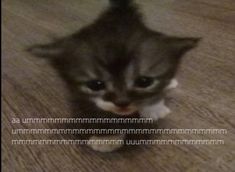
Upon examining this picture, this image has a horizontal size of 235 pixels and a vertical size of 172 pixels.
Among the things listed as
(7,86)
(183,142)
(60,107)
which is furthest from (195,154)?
(7,86)

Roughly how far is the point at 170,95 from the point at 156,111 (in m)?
0.07

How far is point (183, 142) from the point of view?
1.89 ft

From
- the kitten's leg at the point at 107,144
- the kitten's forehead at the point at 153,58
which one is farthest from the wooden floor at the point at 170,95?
the kitten's forehead at the point at 153,58

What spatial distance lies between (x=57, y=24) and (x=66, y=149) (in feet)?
1.36

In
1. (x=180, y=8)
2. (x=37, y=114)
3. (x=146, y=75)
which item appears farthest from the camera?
(x=180, y=8)

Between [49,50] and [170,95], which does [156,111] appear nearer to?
[170,95]

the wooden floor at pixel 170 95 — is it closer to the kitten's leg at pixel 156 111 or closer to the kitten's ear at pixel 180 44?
the kitten's leg at pixel 156 111

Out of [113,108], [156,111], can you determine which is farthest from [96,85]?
[156,111]

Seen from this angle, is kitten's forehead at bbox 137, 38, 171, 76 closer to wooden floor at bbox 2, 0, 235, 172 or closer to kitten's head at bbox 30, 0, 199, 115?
kitten's head at bbox 30, 0, 199, 115

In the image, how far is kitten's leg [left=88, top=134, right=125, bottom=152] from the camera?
0.57 metres

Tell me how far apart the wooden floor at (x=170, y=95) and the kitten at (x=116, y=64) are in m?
0.06

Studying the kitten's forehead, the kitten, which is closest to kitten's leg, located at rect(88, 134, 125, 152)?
the kitten

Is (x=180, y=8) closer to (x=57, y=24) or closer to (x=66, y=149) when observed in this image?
(x=57, y=24)

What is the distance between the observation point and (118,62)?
19.4 inches
